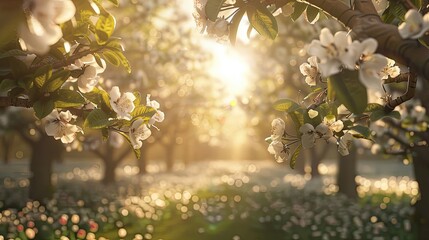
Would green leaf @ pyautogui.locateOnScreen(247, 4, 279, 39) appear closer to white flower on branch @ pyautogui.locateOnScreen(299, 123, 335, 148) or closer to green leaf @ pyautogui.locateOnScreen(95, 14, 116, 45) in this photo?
white flower on branch @ pyautogui.locateOnScreen(299, 123, 335, 148)

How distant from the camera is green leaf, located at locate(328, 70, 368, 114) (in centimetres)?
228

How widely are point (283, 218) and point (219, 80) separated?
5.26 meters

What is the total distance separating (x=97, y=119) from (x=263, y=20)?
131 cm

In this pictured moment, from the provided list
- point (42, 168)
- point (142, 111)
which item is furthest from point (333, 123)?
point (42, 168)

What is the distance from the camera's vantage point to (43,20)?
2.10m

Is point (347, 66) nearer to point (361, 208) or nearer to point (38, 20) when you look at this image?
point (38, 20)

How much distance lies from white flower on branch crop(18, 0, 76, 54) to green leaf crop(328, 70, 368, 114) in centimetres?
126

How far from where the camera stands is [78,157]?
178 ft

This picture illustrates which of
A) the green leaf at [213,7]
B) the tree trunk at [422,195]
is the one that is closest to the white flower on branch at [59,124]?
the green leaf at [213,7]

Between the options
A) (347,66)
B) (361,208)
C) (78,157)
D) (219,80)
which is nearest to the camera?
(347,66)

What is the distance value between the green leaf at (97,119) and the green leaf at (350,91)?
153 cm

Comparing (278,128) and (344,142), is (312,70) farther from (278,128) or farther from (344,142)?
(344,142)

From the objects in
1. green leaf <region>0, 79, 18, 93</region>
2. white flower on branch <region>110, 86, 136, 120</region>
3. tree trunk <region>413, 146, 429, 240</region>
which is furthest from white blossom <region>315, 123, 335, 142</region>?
tree trunk <region>413, 146, 429, 240</region>

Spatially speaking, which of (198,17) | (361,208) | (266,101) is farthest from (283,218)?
(198,17)
